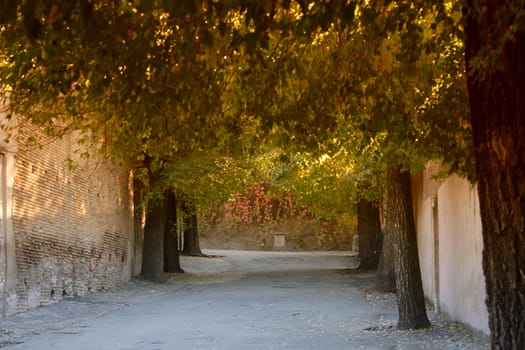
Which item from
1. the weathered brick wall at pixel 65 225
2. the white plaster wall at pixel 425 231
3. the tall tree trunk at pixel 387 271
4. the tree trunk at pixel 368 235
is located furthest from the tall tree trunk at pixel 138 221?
the white plaster wall at pixel 425 231

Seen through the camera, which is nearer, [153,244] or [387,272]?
[387,272]

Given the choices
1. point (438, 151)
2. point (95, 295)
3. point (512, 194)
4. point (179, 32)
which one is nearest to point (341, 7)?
point (512, 194)

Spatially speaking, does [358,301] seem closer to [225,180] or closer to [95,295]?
[95,295]

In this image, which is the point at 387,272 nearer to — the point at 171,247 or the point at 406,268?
the point at 406,268

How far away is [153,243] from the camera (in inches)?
1147

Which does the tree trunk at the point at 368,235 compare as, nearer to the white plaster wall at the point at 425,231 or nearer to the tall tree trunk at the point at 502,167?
the white plaster wall at the point at 425,231

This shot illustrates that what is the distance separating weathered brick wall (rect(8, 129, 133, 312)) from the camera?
1795 centimetres

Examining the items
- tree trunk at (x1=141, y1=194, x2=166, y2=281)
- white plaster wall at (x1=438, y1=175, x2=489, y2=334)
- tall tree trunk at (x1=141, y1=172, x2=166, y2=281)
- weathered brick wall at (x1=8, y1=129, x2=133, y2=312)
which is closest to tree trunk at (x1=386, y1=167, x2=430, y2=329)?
white plaster wall at (x1=438, y1=175, x2=489, y2=334)

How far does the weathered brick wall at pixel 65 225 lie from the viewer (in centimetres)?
1795

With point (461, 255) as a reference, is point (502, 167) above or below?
above

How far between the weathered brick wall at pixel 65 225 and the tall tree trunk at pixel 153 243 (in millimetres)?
962

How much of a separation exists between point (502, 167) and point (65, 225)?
16.7 meters

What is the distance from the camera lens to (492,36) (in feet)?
19.7

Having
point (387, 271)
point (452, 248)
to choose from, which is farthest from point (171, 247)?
point (452, 248)
